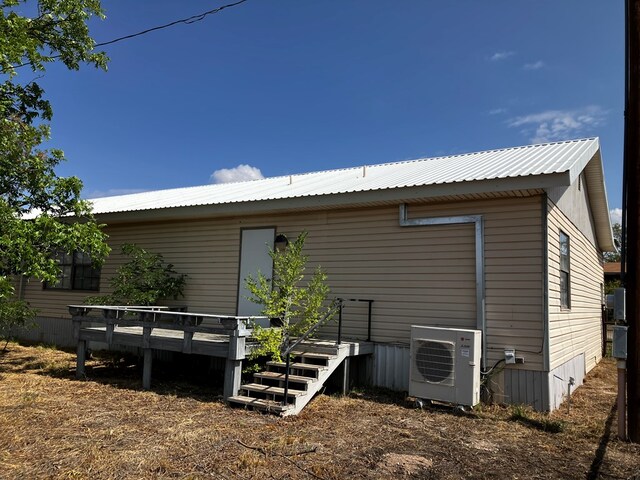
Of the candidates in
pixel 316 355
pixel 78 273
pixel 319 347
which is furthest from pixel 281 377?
pixel 78 273

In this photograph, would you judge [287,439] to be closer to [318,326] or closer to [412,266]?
[318,326]

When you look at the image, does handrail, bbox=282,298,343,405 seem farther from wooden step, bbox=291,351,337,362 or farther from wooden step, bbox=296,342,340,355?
wooden step, bbox=296,342,340,355

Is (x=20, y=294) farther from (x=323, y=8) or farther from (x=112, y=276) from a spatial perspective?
(x=323, y=8)

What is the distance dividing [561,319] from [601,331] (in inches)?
321

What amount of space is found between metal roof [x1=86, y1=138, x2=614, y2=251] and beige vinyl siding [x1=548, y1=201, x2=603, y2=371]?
86cm

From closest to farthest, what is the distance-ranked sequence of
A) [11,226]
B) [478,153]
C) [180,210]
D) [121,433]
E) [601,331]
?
[121,433] → [11,226] → [180,210] → [478,153] → [601,331]

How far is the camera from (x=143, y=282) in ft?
31.5

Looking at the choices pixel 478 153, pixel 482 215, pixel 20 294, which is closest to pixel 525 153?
pixel 478 153

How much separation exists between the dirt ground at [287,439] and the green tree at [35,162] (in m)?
2.04

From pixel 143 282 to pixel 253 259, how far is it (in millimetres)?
2427

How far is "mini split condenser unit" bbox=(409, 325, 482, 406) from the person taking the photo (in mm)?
6184

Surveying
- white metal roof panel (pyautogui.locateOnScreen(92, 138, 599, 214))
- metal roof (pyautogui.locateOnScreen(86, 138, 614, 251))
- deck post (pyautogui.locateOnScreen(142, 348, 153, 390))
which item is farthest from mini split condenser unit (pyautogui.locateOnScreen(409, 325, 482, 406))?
deck post (pyautogui.locateOnScreen(142, 348, 153, 390))

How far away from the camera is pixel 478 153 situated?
34.0ft

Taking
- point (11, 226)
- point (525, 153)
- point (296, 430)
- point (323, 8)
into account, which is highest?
point (323, 8)
